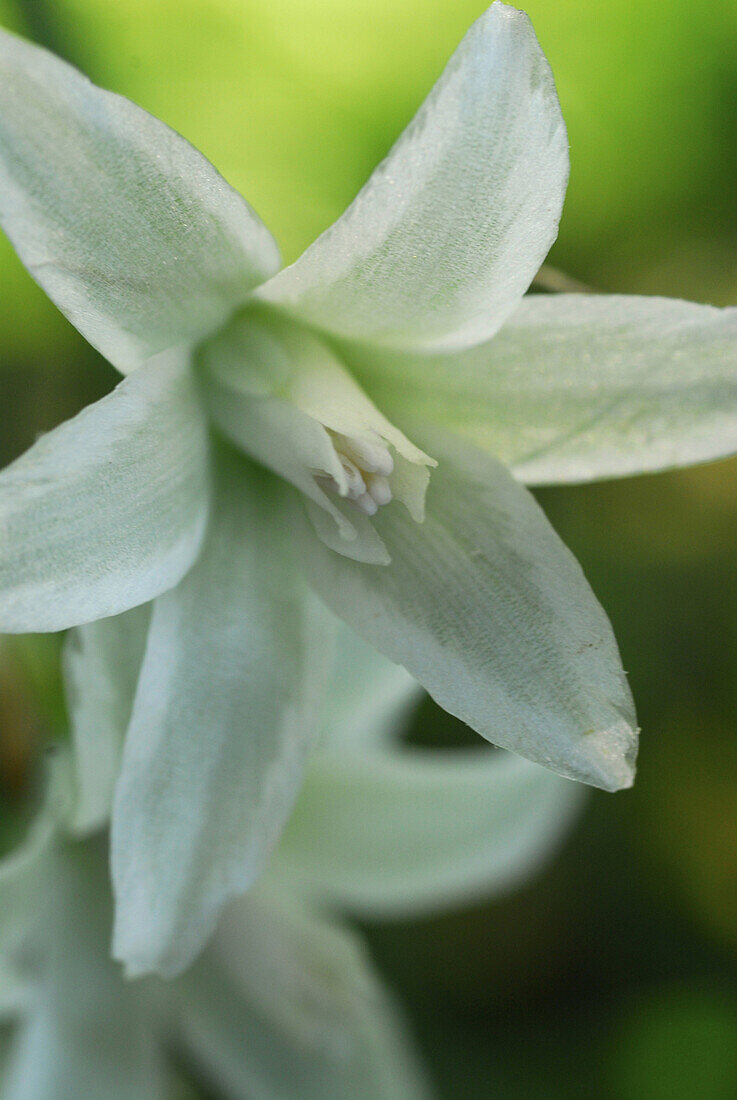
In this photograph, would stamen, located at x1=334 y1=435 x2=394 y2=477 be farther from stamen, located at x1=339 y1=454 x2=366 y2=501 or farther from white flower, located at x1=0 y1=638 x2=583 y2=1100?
white flower, located at x1=0 y1=638 x2=583 y2=1100

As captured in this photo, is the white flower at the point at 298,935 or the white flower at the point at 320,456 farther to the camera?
the white flower at the point at 298,935

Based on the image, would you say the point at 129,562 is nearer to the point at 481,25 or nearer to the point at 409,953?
the point at 481,25

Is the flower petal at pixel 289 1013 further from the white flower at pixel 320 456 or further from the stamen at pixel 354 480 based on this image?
the stamen at pixel 354 480

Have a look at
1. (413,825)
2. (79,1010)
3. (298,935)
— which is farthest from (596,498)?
(79,1010)

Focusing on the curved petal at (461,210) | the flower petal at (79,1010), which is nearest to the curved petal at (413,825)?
the flower petal at (79,1010)

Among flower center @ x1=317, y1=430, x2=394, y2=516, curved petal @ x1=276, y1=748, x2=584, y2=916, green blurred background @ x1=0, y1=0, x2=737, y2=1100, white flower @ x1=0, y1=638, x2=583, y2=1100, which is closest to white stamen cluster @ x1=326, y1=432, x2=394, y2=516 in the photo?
flower center @ x1=317, y1=430, x2=394, y2=516

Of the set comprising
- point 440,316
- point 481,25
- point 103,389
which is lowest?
point 103,389

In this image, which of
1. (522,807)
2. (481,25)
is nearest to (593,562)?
(522,807)
